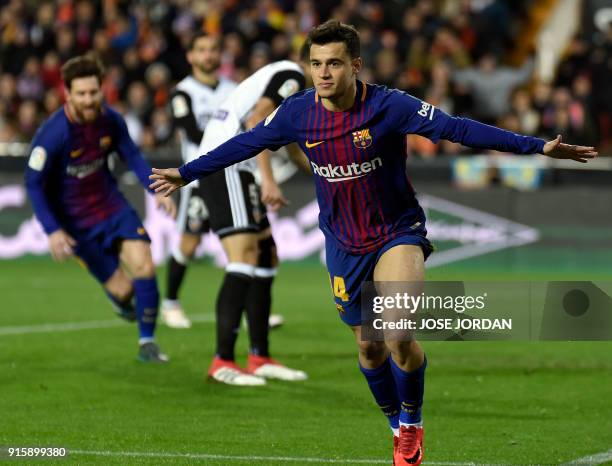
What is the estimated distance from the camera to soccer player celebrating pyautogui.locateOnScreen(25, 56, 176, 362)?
989 cm

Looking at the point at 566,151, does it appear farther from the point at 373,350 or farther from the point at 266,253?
the point at 266,253

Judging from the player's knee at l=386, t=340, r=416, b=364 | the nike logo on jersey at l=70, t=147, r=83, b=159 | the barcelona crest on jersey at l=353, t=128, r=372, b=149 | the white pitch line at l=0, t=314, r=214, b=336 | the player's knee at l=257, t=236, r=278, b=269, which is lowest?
the white pitch line at l=0, t=314, r=214, b=336

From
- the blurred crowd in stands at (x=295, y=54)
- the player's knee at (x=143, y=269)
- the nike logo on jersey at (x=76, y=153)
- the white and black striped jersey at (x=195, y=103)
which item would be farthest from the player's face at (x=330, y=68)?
the blurred crowd in stands at (x=295, y=54)

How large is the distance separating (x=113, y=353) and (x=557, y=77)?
1168 centimetres

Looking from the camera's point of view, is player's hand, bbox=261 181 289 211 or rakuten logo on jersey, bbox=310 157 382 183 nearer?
rakuten logo on jersey, bbox=310 157 382 183

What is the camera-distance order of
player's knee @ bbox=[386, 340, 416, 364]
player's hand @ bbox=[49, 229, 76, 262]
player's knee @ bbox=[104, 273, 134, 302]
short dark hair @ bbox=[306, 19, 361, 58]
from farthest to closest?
1. player's knee @ bbox=[104, 273, 134, 302]
2. player's hand @ bbox=[49, 229, 76, 262]
3. short dark hair @ bbox=[306, 19, 361, 58]
4. player's knee @ bbox=[386, 340, 416, 364]

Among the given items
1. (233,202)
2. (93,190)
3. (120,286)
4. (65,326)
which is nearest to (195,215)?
(65,326)

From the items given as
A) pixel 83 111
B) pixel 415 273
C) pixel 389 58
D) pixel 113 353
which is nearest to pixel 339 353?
pixel 113 353

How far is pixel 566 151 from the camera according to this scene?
625 centimetres

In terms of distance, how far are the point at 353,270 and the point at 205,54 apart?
5087 millimetres

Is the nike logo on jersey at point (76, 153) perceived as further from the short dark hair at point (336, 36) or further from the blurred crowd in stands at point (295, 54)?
the blurred crowd in stands at point (295, 54)

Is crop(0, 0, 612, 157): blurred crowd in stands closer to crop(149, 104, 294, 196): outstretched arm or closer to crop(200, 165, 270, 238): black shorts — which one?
crop(200, 165, 270, 238): black shorts

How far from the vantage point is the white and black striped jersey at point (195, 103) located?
38.9ft

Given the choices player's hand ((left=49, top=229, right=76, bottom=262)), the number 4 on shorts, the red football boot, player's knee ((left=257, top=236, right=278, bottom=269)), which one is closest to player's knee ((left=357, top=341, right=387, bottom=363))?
the number 4 on shorts
